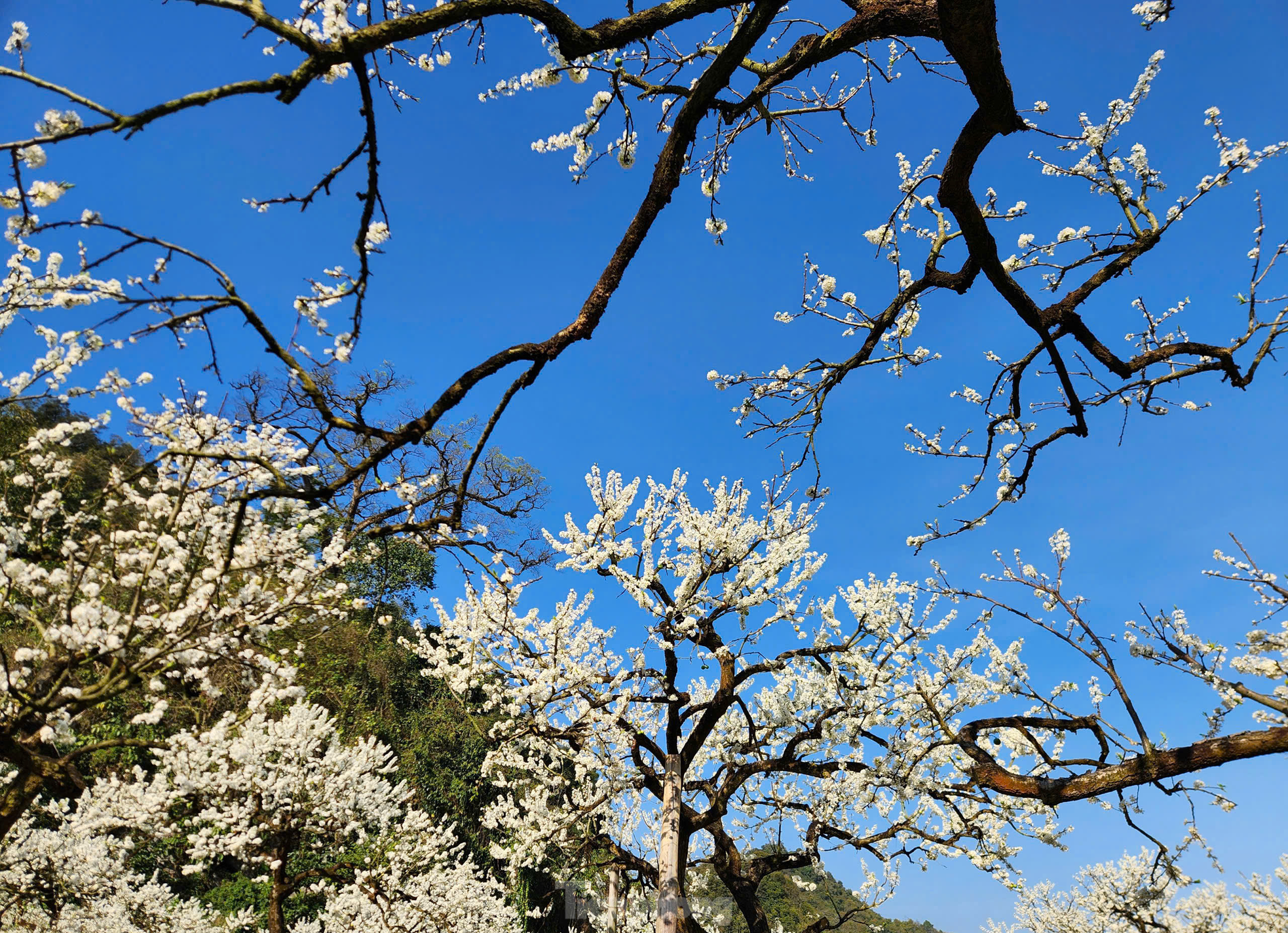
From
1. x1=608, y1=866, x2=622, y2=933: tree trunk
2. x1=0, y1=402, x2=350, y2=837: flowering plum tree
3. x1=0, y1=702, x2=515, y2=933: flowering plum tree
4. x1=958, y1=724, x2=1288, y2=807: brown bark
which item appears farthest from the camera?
x1=608, y1=866, x2=622, y2=933: tree trunk

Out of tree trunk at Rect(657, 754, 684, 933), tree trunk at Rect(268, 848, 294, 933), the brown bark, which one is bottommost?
tree trunk at Rect(268, 848, 294, 933)

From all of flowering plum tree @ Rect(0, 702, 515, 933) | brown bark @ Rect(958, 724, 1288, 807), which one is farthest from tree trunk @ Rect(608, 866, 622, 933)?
brown bark @ Rect(958, 724, 1288, 807)

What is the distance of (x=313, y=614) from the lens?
5090 mm

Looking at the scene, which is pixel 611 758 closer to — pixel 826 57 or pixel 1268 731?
pixel 1268 731

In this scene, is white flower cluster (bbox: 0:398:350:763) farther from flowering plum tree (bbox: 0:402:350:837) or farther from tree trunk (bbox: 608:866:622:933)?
tree trunk (bbox: 608:866:622:933)

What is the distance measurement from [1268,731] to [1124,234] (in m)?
2.20

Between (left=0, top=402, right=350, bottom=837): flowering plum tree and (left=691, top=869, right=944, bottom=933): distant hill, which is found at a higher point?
(left=0, top=402, right=350, bottom=837): flowering plum tree

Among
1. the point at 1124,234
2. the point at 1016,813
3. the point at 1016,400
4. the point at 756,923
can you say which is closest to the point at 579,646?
the point at 756,923

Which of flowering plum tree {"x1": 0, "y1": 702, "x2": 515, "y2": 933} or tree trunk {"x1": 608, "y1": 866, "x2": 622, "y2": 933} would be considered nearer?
flowering plum tree {"x1": 0, "y1": 702, "x2": 515, "y2": 933}

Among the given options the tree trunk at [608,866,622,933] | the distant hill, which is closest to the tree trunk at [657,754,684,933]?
the tree trunk at [608,866,622,933]

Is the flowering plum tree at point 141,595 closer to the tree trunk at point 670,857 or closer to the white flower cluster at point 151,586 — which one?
the white flower cluster at point 151,586

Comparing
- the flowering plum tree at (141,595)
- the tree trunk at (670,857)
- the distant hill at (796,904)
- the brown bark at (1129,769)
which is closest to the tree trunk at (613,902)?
the distant hill at (796,904)

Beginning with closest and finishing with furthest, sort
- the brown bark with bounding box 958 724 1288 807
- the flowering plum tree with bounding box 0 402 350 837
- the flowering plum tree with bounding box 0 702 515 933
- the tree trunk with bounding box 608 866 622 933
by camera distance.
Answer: the brown bark with bounding box 958 724 1288 807 < the flowering plum tree with bounding box 0 402 350 837 < the flowering plum tree with bounding box 0 702 515 933 < the tree trunk with bounding box 608 866 622 933

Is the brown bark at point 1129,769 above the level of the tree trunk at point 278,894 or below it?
above
